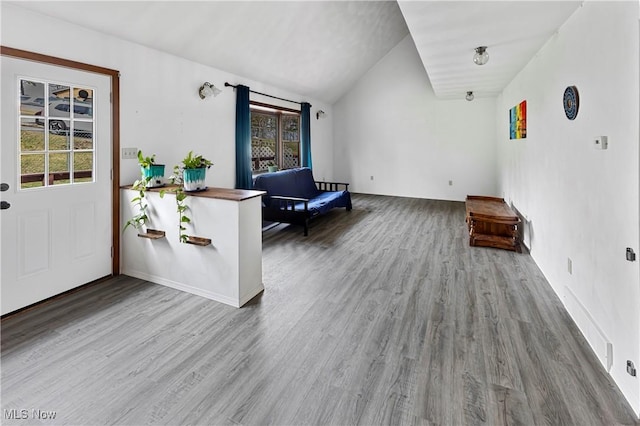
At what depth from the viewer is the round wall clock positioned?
7.91 ft

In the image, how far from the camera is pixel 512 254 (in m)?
4.06

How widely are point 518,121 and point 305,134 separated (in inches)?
160

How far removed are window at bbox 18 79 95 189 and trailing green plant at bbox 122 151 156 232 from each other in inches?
16.7

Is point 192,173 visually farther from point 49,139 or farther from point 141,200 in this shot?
point 49,139

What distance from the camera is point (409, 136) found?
806 cm

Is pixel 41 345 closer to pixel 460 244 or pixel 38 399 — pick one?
pixel 38 399

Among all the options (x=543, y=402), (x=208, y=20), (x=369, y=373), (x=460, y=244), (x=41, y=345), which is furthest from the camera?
(x=460, y=244)

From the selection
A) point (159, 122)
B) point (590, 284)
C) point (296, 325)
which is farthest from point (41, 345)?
point (590, 284)

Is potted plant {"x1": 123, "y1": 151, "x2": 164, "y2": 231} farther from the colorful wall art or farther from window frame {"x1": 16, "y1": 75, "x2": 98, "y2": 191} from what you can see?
the colorful wall art

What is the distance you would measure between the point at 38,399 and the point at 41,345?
623 millimetres

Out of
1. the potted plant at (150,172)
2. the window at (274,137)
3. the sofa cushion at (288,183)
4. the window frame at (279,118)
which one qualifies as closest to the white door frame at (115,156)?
the potted plant at (150,172)

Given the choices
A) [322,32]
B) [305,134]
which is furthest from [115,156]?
[305,134]

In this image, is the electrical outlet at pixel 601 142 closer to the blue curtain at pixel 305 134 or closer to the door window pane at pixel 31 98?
the door window pane at pixel 31 98

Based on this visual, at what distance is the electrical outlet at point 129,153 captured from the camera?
3.37 m
